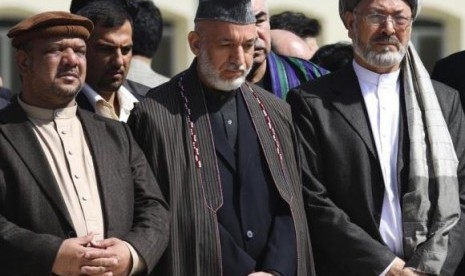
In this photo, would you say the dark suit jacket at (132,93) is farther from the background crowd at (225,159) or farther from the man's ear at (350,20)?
the man's ear at (350,20)

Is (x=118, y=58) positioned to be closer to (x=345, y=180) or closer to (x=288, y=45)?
(x=345, y=180)

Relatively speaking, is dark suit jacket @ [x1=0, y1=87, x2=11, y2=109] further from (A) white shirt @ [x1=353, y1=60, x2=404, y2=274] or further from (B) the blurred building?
(B) the blurred building

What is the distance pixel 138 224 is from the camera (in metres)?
6.45

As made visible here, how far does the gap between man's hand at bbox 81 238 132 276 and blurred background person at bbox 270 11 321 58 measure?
149 inches

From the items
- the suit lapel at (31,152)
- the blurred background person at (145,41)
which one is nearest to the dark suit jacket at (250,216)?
the suit lapel at (31,152)

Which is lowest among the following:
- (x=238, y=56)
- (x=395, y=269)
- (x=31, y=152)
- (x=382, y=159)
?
(x=395, y=269)

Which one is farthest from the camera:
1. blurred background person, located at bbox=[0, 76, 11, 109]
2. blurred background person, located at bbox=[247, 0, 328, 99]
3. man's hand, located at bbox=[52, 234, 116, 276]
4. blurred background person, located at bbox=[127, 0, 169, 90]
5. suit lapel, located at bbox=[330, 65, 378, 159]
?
blurred background person, located at bbox=[127, 0, 169, 90]

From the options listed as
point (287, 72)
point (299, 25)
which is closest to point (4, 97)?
point (287, 72)

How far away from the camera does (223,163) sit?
263 inches

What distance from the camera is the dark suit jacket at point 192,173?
21.5ft

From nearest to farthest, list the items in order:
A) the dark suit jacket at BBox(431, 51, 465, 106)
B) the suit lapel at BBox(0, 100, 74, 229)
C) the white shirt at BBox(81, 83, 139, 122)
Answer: the suit lapel at BBox(0, 100, 74, 229), the white shirt at BBox(81, 83, 139, 122), the dark suit jacket at BBox(431, 51, 465, 106)

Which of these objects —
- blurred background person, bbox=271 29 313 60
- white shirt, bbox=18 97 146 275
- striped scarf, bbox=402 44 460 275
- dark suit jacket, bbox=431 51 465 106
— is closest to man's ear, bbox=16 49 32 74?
white shirt, bbox=18 97 146 275

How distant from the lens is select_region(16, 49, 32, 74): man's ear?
6461 mm

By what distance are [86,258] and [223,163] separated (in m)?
0.82
